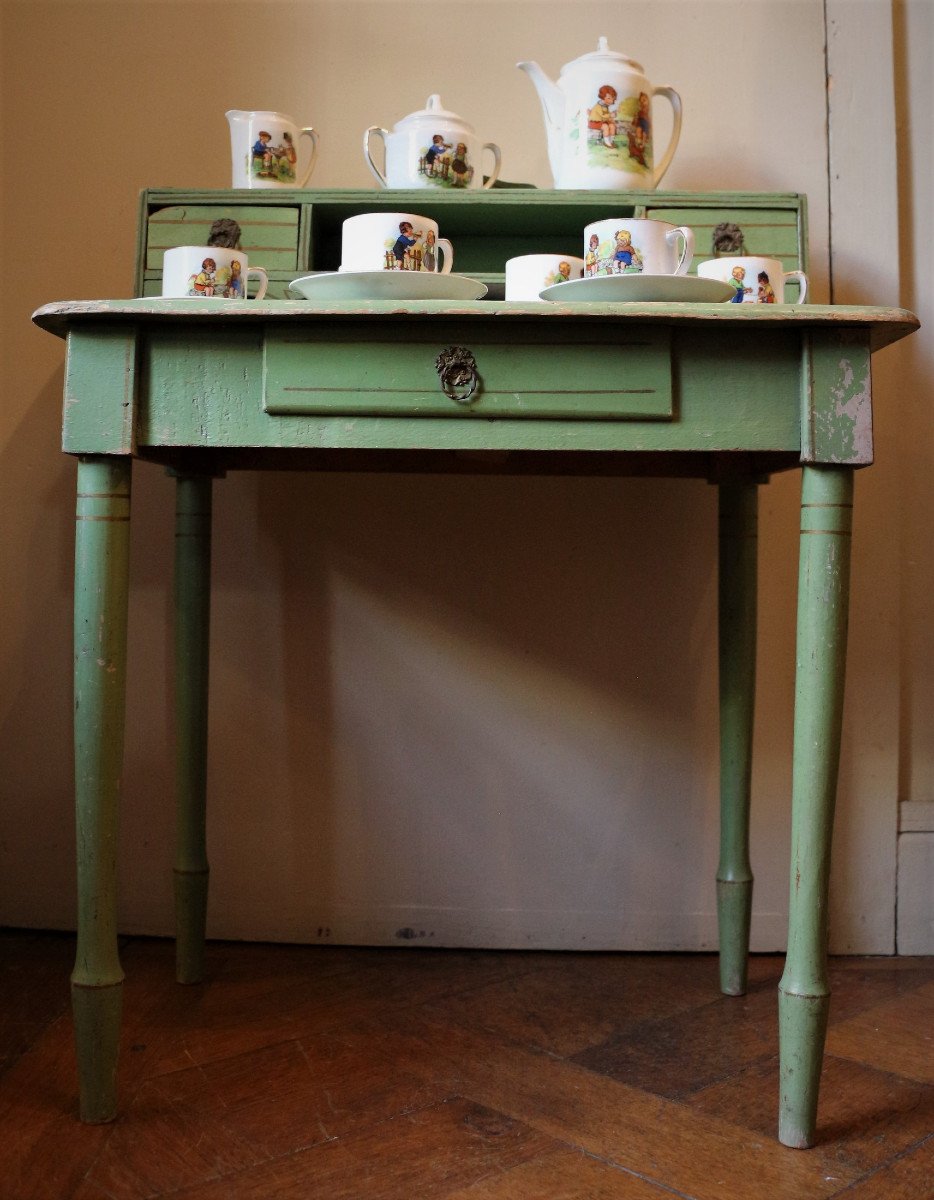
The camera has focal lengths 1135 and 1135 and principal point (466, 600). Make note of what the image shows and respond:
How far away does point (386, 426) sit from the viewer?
0.98m

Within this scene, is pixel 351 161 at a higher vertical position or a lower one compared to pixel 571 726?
higher

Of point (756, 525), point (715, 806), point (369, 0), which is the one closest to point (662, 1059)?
point (715, 806)

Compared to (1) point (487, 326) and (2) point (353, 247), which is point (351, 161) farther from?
(1) point (487, 326)

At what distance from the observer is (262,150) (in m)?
1.35

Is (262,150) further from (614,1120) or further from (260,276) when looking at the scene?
(614,1120)

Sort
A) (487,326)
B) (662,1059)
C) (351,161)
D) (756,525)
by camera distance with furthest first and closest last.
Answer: (351,161)
(756,525)
(662,1059)
(487,326)

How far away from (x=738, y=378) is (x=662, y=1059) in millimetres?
702

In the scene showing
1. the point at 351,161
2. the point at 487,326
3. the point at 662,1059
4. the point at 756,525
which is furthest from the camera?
the point at 351,161

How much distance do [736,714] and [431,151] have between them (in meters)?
0.76

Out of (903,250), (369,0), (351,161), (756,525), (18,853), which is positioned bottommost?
(18,853)

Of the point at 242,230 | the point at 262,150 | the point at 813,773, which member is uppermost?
the point at 262,150

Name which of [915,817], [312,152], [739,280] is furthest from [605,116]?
[915,817]

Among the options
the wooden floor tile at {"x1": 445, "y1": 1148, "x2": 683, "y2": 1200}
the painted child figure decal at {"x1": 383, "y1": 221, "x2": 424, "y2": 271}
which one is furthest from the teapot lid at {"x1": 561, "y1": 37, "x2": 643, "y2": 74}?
the wooden floor tile at {"x1": 445, "y1": 1148, "x2": 683, "y2": 1200}

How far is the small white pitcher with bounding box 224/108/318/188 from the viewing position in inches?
53.0
